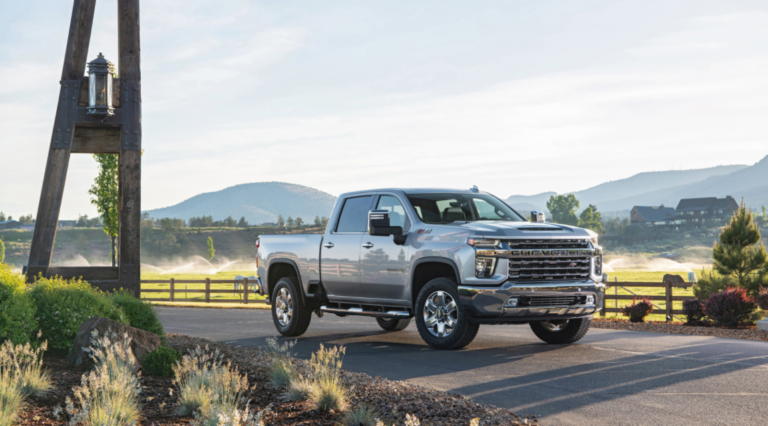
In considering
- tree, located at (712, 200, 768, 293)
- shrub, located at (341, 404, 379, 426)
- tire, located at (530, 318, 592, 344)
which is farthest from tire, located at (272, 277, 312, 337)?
tree, located at (712, 200, 768, 293)

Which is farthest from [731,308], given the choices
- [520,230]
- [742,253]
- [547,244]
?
[520,230]

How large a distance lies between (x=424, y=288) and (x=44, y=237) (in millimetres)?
5952

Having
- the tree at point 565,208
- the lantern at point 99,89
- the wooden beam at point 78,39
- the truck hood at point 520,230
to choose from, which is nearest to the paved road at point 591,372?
the truck hood at point 520,230

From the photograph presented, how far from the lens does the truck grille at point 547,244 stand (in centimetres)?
934

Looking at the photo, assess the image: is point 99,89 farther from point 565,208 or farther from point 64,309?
point 565,208

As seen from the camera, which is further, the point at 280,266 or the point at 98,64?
the point at 280,266

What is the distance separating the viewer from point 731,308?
1413 centimetres

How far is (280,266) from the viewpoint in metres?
13.0

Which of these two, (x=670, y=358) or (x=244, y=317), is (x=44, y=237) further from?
(x=670, y=358)

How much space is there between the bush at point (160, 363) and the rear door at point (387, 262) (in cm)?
374

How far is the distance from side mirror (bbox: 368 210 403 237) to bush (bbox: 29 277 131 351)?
3.57 m

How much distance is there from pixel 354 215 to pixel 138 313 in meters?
3.78

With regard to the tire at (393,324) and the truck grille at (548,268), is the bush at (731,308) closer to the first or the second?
the truck grille at (548,268)

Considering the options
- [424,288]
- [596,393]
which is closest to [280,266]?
Result: [424,288]
